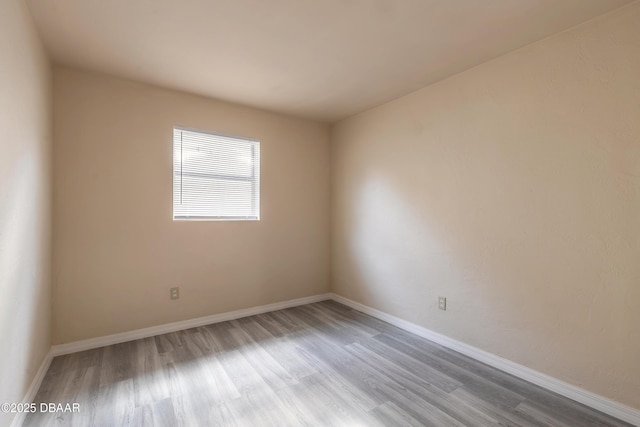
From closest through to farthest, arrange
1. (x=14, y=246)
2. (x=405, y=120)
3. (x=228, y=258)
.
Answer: (x=14, y=246) → (x=405, y=120) → (x=228, y=258)

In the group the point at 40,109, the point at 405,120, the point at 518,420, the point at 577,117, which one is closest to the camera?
the point at 518,420

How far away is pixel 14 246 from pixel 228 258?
5.92 ft

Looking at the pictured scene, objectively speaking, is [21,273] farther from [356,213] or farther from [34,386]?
[356,213]

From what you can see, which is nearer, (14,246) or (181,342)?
(14,246)

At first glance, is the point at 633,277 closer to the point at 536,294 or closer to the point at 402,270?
the point at 536,294

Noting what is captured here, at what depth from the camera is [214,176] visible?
3.17 metres

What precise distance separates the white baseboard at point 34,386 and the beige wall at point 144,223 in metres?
0.21

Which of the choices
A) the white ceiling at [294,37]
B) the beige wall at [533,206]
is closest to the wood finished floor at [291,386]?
the beige wall at [533,206]

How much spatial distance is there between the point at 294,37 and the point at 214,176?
175 cm

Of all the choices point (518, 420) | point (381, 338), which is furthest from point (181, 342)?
point (518, 420)

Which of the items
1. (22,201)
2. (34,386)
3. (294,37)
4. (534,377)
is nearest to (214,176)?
(22,201)

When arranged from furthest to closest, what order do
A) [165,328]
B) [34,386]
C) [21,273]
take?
[165,328]
[34,386]
[21,273]

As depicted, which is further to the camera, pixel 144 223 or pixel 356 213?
pixel 356 213

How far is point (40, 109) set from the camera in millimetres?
2025
